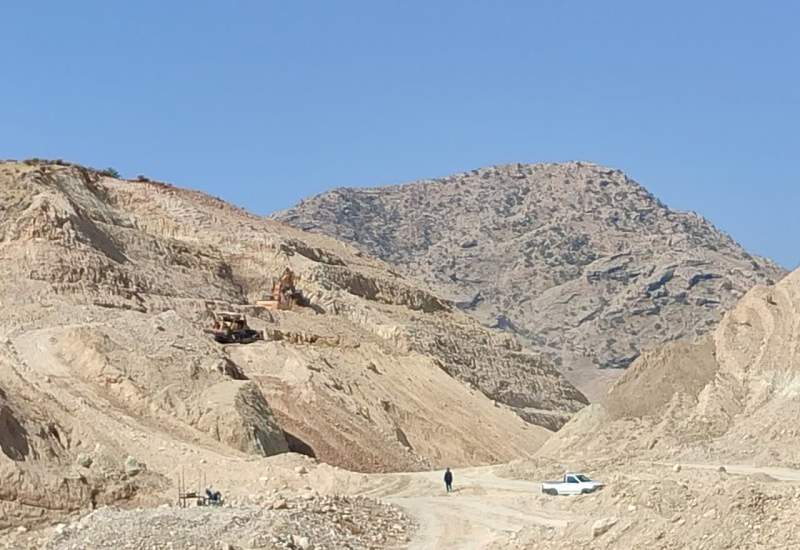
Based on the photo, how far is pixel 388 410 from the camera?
→ 56.3 m

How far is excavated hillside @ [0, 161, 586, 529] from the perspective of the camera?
124 ft

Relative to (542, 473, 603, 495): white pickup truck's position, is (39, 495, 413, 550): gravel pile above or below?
below

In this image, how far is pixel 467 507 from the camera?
32906 millimetres

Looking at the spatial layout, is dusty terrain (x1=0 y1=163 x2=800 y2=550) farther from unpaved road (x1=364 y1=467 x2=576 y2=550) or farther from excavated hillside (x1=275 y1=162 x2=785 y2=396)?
excavated hillside (x1=275 y1=162 x2=785 y2=396)

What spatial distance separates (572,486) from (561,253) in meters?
106

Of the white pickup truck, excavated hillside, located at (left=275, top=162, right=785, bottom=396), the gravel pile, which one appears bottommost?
the gravel pile

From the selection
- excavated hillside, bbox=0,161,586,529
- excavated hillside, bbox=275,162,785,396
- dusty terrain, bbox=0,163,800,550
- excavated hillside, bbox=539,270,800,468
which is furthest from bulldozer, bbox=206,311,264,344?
excavated hillside, bbox=275,162,785,396

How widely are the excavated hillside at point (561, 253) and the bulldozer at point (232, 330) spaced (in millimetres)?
52518

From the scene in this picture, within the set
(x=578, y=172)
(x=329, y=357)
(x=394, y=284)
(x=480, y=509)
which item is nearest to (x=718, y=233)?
(x=578, y=172)

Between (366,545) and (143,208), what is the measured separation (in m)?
50.9

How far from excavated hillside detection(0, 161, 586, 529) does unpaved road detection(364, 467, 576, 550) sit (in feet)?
15.2

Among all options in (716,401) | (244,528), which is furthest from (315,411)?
(244,528)

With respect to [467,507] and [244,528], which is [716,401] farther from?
[244,528]

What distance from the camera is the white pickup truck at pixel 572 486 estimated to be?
33.5 meters
